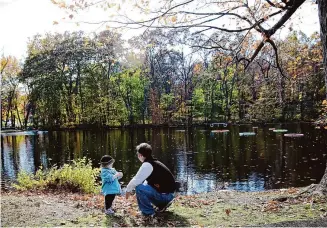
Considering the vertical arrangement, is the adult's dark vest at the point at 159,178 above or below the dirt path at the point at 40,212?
above

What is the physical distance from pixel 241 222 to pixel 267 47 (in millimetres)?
6714

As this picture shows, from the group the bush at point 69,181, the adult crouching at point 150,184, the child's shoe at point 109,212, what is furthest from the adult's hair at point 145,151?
the bush at point 69,181

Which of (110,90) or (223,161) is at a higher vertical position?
(110,90)

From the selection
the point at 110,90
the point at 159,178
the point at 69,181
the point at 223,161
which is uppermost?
the point at 110,90

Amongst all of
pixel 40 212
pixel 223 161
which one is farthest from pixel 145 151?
pixel 223 161

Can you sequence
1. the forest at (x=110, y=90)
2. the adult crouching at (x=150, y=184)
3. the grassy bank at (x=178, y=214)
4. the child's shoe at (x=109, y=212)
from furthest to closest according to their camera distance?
the forest at (x=110, y=90) → the child's shoe at (x=109, y=212) → the adult crouching at (x=150, y=184) → the grassy bank at (x=178, y=214)

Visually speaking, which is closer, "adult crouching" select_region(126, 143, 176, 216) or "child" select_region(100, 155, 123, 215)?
"adult crouching" select_region(126, 143, 176, 216)

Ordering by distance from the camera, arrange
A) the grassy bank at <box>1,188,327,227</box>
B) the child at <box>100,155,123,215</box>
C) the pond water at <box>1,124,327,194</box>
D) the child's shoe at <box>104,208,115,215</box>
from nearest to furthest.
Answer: the grassy bank at <box>1,188,327,227</box>
the child's shoe at <box>104,208,115,215</box>
the child at <box>100,155,123,215</box>
the pond water at <box>1,124,327,194</box>

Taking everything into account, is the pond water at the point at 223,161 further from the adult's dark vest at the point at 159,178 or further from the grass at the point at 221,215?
the adult's dark vest at the point at 159,178

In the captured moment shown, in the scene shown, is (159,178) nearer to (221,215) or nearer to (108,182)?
(108,182)

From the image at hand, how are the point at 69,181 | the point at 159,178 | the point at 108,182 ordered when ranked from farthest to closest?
the point at 69,181 < the point at 108,182 < the point at 159,178

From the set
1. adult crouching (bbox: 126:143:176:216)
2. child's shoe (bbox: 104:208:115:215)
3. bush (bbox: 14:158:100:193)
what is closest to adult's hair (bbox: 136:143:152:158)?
adult crouching (bbox: 126:143:176:216)

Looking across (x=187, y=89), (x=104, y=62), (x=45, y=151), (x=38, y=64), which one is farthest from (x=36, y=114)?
(x=45, y=151)

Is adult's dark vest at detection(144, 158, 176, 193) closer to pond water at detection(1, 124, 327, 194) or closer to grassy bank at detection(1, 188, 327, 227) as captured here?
grassy bank at detection(1, 188, 327, 227)
